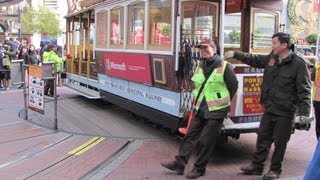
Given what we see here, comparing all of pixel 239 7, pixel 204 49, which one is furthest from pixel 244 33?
pixel 204 49

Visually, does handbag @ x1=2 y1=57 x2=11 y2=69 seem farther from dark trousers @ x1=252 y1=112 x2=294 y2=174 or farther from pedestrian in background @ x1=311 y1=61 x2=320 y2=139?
dark trousers @ x1=252 y1=112 x2=294 y2=174

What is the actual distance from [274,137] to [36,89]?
556cm

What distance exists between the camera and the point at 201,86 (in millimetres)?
6488

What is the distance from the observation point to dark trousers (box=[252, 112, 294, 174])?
6141 mm

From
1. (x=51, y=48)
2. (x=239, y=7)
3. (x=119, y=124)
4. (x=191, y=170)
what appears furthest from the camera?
(x=51, y=48)

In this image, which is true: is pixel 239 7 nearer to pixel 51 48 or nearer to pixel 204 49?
pixel 204 49

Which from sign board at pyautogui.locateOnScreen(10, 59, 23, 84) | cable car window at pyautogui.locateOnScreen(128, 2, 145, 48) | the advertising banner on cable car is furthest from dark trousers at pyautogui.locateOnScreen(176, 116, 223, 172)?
sign board at pyautogui.locateOnScreen(10, 59, 23, 84)

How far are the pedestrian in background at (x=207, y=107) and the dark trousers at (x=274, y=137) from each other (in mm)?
540

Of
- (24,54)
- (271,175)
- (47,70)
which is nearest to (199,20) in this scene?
(271,175)

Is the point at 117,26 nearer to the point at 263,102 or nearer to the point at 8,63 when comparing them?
the point at 263,102

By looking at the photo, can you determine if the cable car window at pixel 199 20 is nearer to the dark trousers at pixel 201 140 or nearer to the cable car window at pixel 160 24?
the cable car window at pixel 160 24

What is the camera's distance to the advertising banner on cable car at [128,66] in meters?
8.93

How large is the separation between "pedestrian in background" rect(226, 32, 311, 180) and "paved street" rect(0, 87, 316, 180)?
2.07 ft

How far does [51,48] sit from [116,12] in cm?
562
